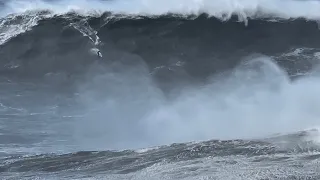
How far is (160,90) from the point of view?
1458 centimetres

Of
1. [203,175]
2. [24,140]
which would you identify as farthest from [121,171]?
[24,140]

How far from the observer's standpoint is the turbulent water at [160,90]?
26.5 feet

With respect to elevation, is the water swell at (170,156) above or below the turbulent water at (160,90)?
below

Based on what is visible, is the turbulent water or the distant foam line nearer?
the turbulent water

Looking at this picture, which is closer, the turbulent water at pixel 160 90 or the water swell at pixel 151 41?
the turbulent water at pixel 160 90

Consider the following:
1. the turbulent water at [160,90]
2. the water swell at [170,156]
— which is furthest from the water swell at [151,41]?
the water swell at [170,156]

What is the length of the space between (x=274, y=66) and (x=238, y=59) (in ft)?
7.10

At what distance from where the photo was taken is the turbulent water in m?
8.06

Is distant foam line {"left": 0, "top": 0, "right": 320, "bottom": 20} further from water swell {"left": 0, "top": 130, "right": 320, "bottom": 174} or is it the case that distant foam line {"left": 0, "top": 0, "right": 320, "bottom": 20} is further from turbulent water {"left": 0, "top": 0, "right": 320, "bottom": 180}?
water swell {"left": 0, "top": 130, "right": 320, "bottom": 174}

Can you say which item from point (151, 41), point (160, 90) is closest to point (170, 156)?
point (160, 90)

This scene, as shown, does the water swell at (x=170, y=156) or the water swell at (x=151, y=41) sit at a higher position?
the water swell at (x=151, y=41)

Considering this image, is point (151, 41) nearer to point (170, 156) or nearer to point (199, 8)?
point (199, 8)

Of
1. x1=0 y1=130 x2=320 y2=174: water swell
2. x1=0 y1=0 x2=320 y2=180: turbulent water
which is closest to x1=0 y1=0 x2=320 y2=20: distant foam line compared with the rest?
x1=0 y1=0 x2=320 y2=180: turbulent water

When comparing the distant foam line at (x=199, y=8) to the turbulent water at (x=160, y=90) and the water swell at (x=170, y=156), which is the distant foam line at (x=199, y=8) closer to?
the turbulent water at (x=160, y=90)
